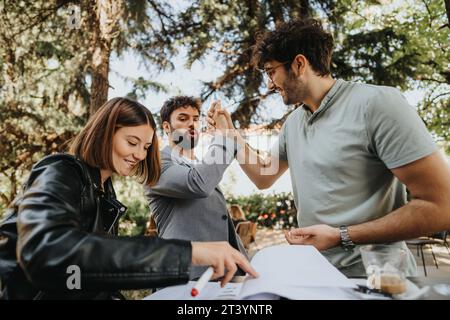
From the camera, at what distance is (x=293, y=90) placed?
1.76 m

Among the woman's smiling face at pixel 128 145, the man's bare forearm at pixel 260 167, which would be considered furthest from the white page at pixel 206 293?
the man's bare forearm at pixel 260 167

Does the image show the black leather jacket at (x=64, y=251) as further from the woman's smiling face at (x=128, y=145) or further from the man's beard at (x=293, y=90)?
the man's beard at (x=293, y=90)

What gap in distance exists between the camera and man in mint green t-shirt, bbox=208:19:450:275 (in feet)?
4.08

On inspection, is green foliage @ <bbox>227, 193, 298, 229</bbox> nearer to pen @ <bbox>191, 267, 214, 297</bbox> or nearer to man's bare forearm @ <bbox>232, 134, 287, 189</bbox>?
man's bare forearm @ <bbox>232, 134, 287, 189</bbox>

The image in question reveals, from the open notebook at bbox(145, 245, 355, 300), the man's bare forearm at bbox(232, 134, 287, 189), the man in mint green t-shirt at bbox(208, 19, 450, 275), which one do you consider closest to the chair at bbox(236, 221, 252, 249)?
the man's bare forearm at bbox(232, 134, 287, 189)

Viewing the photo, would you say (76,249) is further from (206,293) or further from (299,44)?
(299,44)

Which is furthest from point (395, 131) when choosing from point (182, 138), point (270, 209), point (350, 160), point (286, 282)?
point (270, 209)

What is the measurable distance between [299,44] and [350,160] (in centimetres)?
70

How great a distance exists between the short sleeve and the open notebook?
47 cm

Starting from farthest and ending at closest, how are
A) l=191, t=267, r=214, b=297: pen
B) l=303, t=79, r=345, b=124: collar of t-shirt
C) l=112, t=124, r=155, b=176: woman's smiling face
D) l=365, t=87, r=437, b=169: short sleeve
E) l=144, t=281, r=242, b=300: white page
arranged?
l=303, t=79, r=345, b=124: collar of t-shirt → l=112, t=124, r=155, b=176: woman's smiling face → l=365, t=87, r=437, b=169: short sleeve → l=144, t=281, r=242, b=300: white page → l=191, t=267, r=214, b=297: pen

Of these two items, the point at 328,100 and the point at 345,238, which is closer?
the point at 345,238

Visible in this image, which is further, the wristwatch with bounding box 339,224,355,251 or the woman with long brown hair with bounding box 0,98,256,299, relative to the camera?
the wristwatch with bounding box 339,224,355,251
